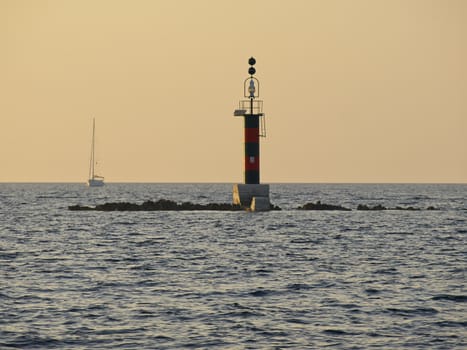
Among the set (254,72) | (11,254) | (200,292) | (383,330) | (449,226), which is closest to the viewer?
(383,330)

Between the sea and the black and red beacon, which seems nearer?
the sea

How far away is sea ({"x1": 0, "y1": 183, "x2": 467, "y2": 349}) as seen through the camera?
21.5 meters

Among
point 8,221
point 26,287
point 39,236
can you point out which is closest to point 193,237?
point 39,236

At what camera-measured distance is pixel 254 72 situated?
7100 cm

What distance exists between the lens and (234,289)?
28938mm

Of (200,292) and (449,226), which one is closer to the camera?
(200,292)

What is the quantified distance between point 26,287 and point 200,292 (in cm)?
592

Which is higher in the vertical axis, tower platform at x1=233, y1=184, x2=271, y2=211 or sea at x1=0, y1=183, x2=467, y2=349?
tower platform at x1=233, y1=184, x2=271, y2=211

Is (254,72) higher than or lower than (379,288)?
higher

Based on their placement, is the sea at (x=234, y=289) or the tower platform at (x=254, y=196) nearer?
the sea at (x=234, y=289)

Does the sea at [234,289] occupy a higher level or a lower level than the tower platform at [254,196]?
lower

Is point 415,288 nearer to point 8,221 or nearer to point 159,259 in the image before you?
point 159,259

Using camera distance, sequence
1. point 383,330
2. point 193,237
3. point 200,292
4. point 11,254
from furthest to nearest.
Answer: point 193,237 → point 11,254 → point 200,292 → point 383,330

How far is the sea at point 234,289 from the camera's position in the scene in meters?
21.5
